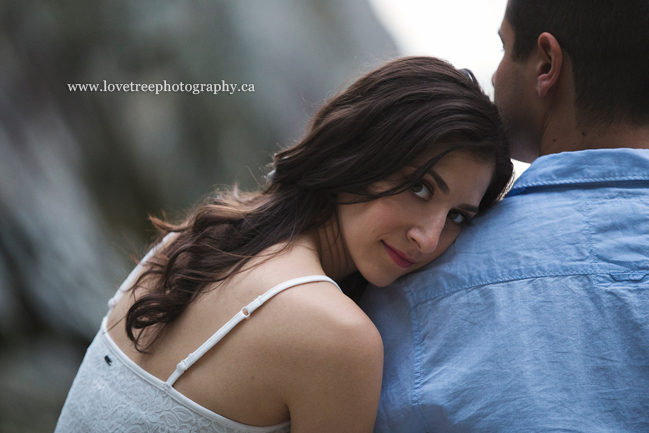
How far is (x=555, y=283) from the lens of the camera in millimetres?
907

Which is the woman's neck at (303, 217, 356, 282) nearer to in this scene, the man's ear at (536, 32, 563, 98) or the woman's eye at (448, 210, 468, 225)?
the woman's eye at (448, 210, 468, 225)

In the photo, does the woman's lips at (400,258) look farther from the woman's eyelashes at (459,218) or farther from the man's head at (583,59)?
the man's head at (583,59)

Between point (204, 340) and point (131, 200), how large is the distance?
1.79m

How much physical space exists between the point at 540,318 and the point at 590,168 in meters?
0.39

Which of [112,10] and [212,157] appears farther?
[212,157]

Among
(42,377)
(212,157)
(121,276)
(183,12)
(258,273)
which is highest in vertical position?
(183,12)

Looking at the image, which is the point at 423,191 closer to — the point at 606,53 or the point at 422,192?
the point at 422,192

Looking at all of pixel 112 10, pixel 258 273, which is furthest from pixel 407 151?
pixel 112 10

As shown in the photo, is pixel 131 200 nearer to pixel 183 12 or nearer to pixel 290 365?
pixel 183 12

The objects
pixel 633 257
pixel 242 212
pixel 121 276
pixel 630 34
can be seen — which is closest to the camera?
pixel 633 257

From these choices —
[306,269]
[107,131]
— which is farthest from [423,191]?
[107,131]

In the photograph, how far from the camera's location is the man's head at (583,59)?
1.15m

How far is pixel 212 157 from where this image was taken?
105 inches

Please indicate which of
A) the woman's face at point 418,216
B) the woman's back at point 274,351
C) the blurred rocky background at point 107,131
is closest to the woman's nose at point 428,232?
the woman's face at point 418,216
